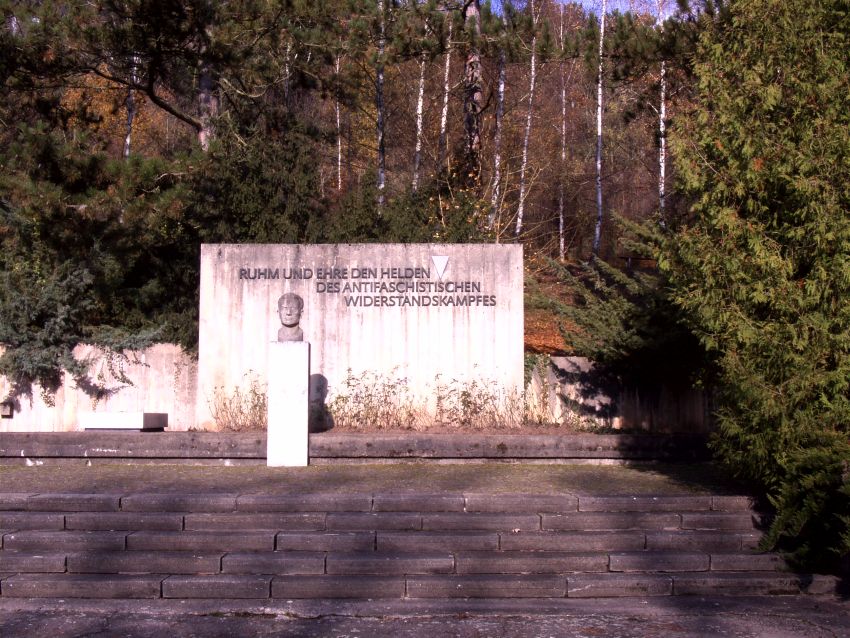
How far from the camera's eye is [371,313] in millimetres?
14008

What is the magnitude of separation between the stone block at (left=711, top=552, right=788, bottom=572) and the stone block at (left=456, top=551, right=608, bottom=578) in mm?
1037

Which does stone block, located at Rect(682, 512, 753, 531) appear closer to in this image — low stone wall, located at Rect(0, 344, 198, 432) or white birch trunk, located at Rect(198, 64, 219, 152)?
low stone wall, located at Rect(0, 344, 198, 432)

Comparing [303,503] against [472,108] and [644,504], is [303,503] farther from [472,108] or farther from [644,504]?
[472,108]

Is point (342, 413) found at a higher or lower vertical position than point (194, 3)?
lower

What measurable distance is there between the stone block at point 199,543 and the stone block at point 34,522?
88cm

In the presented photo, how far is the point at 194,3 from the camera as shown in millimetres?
16656

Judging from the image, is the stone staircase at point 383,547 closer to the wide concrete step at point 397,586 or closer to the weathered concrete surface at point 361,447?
the wide concrete step at point 397,586

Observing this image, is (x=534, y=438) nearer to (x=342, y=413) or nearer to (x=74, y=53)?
(x=342, y=413)

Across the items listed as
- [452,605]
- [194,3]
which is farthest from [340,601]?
[194,3]

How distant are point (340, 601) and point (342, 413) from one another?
230 inches

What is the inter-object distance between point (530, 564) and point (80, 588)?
3.94 metres

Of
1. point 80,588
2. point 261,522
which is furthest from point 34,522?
point 261,522

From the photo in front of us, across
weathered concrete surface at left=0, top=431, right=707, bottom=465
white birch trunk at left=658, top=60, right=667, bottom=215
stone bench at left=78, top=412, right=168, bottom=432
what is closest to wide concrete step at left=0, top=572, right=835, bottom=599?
weathered concrete surface at left=0, top=431, right=707, bottom=465

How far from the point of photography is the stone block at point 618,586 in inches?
319
